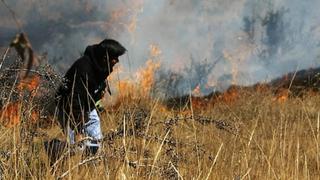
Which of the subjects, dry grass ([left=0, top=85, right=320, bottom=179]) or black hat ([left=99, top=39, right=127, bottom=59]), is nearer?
dry grass ([left=0, top=85, right=320, bottom=179])

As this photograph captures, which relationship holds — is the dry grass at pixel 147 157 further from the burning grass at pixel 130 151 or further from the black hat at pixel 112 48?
the black hat at pixel 112 48

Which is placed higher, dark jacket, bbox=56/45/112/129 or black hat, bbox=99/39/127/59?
black hat, bbox=99/39/127/59

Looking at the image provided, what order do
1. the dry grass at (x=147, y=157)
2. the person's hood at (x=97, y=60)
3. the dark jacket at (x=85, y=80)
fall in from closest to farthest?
the dry grass at (x=147, y=157) → the dark jacket at (x=85, y=80) → the person's hood at (x=97, y=60)

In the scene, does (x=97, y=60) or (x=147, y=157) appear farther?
(x=97, y=60)

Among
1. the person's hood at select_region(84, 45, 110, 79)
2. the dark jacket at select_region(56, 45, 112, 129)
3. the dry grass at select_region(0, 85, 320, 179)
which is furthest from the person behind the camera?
the person's hood at select_region(84, 45, 110, 79)

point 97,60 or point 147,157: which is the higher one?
point 97,60

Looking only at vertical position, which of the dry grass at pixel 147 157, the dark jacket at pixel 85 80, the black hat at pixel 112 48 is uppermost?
the black hat at pixel 112 48

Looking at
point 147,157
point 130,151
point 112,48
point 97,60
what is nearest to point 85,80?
point 97,60

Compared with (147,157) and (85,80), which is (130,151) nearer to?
(147,157)

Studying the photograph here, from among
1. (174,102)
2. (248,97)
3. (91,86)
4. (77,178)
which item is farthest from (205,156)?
(248,97)

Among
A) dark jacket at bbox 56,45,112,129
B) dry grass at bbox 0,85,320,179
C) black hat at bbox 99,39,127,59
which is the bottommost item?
dry grass at bbox 0,85,320,179

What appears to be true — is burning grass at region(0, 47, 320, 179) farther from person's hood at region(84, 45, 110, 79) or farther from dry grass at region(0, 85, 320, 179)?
person's hood at region(84, 45, 110, 79)

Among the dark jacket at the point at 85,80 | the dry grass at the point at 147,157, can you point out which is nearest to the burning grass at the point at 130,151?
the dry grass at the point at 147,157

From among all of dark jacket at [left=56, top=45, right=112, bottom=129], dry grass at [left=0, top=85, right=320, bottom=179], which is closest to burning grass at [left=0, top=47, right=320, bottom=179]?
dry grass at [left=0, top=85, right=320, bottom=179]
